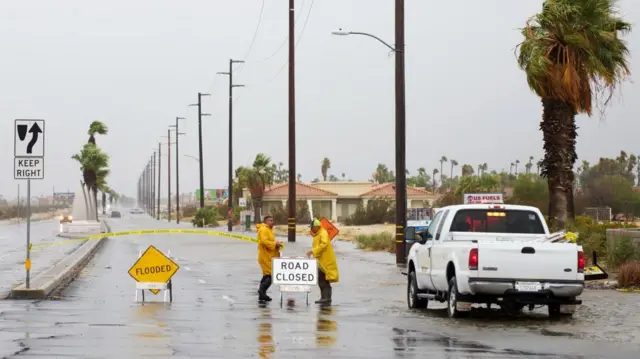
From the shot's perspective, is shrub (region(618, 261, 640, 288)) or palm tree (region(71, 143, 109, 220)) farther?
palm tree (region(71, 143, 109, 220))

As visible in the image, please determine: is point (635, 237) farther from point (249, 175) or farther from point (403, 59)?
point (249, 175)

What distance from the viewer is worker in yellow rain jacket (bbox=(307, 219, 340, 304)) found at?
2120 centimetres

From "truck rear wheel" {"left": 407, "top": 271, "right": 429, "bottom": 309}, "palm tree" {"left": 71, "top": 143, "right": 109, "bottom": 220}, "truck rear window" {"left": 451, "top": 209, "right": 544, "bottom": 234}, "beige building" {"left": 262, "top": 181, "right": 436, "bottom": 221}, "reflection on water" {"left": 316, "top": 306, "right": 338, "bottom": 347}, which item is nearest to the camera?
"reflection on water" {"left": 316, "top": 306, "right": 338, "bottom": 347}

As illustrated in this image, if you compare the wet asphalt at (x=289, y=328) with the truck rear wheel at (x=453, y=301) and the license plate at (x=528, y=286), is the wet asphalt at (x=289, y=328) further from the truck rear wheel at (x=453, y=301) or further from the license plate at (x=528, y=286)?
the license plate at (x=528, y=286)

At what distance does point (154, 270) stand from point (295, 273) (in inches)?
111

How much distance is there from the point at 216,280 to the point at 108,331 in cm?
1314

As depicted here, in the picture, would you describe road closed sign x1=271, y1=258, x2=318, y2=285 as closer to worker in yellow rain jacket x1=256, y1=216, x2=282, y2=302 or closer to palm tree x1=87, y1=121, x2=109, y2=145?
worker in yellow rain jacket x1=256, y1=216, x2=282, y2=302

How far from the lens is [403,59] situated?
117ft

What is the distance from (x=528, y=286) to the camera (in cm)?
1783

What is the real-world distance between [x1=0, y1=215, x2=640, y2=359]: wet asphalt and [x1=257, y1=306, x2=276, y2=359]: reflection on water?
2cm

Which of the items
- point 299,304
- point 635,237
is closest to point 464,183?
point 635,237

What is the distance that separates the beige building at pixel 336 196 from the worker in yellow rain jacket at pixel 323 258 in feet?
291

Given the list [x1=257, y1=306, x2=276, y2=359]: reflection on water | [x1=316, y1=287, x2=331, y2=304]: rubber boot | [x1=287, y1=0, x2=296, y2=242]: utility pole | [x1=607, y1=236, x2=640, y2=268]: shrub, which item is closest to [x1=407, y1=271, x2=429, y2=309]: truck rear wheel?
[x1=316, y1=287, x2=331, y2=304]: rubber boot

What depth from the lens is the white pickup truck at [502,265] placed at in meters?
17.7
